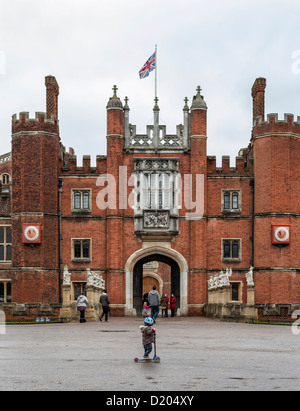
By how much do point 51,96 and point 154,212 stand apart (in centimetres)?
1027

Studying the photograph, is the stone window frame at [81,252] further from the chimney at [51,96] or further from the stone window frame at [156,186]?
the chimney at [51,96]

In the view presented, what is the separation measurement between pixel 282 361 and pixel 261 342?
5387 millimetres

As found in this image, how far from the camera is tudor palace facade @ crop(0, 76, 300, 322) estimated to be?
1684 inches

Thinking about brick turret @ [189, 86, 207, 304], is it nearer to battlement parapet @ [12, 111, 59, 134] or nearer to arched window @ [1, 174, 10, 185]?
battlement parapet @ [12, 111, 59, 134]

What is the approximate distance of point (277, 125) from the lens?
142 feet

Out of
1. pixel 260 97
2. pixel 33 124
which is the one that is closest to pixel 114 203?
pixel 33 124

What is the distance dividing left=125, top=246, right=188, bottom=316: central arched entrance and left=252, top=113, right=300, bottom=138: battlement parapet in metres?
8.77

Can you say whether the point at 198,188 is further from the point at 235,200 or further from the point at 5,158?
the point at 5,158

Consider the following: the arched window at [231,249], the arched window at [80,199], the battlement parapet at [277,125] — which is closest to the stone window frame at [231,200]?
the arched window at [231,249]

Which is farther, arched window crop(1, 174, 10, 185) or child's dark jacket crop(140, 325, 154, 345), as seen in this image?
arched window crop(1, 174, 10, 185)

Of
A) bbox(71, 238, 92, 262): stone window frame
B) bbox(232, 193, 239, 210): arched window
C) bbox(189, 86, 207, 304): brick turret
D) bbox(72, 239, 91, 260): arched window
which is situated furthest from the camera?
bbox(232, 193, 239, 210): arched window

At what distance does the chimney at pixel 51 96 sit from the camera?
46500mm

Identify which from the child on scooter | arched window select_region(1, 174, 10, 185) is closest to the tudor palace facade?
arched window select_region(1, 174, 10, 185)
